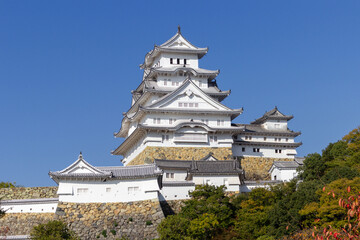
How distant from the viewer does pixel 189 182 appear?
35.6 meters

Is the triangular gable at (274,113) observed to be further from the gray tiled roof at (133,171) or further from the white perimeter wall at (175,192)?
the gray tiled roof at (133,171)

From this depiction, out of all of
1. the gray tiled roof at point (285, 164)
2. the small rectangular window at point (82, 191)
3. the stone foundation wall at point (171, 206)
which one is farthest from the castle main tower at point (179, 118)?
the small rectangular window at point (82, 191)

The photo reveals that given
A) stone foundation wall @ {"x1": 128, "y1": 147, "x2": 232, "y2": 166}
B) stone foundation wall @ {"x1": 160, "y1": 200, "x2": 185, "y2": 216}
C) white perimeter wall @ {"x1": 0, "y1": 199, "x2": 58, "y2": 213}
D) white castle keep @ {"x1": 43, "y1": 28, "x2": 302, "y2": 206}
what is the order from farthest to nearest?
stone foundation wall @ {"x1": 128, "y1": 147, "x2": 232, "y2": 166}
stone foundation wall @ {"x1": 160, "y1": 200, "x2": 185, "y2": 216}
white perimeter wall @ {"x1": 0, "y1": 199, "x2": 58, "y2": 213}
white castle keep @ {"x1": 43, "y1": 28, "x2": 302, "y2": 206}

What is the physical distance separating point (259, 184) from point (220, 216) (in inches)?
411

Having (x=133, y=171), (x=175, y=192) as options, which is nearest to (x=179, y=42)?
(x=175, y=192)

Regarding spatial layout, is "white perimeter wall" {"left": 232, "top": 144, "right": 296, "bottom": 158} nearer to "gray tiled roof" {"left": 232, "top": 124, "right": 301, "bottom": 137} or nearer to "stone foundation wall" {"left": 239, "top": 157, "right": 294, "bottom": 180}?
"stone foundation wall" {"left": 239, "top": 157, "right": 294, "bottom": 180}

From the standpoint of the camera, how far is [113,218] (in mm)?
29844

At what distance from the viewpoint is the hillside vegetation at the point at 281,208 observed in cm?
2564

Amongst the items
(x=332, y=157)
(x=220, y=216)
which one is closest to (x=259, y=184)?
(x=332, y=157)

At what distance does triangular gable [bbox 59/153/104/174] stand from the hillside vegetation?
5894 millimetres

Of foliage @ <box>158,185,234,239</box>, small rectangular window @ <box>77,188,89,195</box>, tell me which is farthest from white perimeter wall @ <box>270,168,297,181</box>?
small rectangular window @ <box>77,188,89,195</box>

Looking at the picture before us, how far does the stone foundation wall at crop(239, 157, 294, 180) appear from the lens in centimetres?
4650

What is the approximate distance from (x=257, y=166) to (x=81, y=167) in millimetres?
21004

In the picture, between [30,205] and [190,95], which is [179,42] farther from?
[30,205]
